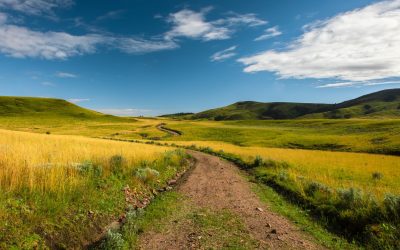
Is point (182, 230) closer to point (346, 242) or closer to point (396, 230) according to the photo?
point (346, 242)

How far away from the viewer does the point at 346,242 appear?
28.1 feet

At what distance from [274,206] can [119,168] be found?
314 inches

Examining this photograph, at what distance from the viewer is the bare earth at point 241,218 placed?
806 centimetres

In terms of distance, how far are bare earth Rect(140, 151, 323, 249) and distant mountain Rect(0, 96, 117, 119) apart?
5469 inches

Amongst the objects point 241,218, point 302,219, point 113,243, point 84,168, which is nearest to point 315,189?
point 302,219

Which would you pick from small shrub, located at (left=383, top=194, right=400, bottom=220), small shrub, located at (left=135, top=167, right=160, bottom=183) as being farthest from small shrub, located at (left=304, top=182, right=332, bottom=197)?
small shrub, located at (left=135, top=167, right=160, bottom=183)

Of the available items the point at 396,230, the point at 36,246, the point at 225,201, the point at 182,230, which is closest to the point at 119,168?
the point at 225,201

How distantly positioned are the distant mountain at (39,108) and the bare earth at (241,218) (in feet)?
456

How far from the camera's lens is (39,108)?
5945 inches

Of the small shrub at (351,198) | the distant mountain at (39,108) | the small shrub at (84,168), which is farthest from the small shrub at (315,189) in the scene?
the distant mountain at (39,108)

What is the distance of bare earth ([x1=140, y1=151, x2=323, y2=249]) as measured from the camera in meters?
8.06

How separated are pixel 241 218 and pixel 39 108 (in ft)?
540

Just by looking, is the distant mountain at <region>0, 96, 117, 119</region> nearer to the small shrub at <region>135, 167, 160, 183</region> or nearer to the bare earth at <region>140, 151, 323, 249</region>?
the small shrub at <region>135, 167, 160, 183</region>

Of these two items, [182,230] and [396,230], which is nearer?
[396,230]
